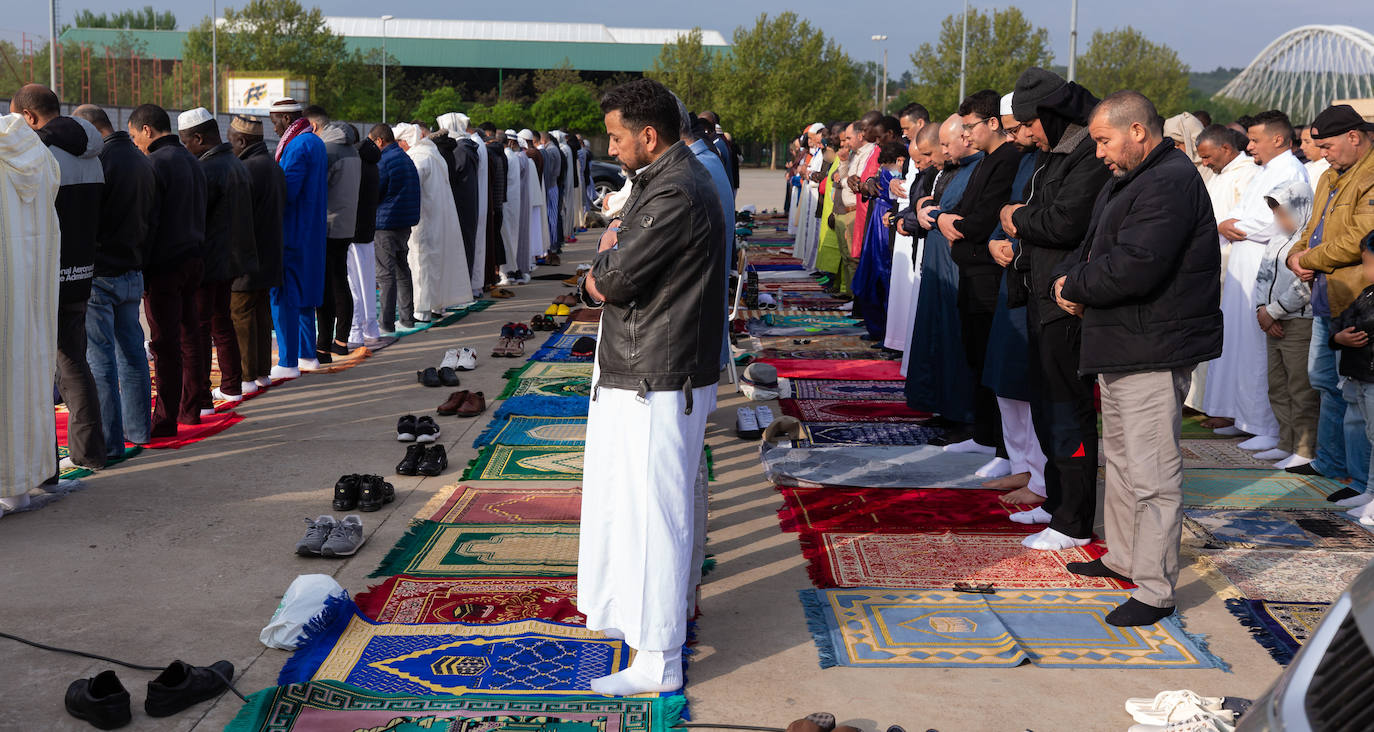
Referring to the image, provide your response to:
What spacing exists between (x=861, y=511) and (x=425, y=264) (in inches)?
287

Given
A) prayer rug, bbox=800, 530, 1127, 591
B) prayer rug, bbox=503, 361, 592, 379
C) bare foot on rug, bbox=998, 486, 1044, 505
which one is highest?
prayer rug, bbox=503, 361, 592, 379

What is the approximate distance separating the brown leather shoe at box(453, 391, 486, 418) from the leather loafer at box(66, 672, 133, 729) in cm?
441

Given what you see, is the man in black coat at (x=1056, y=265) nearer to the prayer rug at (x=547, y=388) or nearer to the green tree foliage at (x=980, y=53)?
the prayer rug at (x=547, y=388)

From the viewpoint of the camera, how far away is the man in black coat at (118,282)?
661 cm

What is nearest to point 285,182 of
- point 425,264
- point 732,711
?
point 425,264

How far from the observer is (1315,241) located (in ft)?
22.3

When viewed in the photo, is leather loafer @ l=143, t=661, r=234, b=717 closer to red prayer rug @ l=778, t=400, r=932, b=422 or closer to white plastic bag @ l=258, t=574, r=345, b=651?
white plastic bag @ l=258, t=574, r=345, b=651

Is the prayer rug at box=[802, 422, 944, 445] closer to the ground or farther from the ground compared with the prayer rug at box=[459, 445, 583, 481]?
farther from the ground

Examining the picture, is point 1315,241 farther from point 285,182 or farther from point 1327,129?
point 285,182

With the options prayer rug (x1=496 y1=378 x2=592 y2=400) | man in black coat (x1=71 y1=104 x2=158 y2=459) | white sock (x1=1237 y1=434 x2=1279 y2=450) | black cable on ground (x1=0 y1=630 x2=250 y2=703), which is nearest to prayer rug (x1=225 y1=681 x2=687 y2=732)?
black cable on ground (x1=0 y1=630 x2=250 y2=703)

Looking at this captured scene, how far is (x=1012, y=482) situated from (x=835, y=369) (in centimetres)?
371

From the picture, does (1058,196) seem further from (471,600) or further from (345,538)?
(345,538)

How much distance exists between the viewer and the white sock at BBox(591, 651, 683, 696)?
3.96 m

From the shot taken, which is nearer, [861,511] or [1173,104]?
[861,511]
